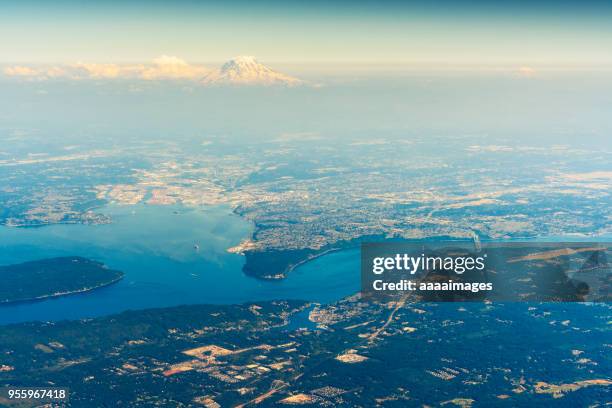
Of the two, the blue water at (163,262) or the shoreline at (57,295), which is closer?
the shoreline at (57,295)

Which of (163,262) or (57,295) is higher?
(163,262)

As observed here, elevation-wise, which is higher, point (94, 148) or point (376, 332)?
point (94, 148)

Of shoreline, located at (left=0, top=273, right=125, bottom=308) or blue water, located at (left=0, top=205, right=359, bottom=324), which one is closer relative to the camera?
shoreline, located at (left=0, top=273, right=125, bottom=308)

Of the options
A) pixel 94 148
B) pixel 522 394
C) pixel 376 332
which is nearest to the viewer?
pixel 522 394

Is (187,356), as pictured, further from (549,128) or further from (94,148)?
(549,128)

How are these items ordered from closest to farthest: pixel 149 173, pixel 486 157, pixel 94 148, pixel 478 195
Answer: pixel 478 195 → pixel 149 173 → pixel 486 157 → pixel 94 148

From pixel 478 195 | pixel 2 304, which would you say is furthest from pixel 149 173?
pixel 2 304

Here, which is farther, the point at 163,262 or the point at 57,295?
the point at 163,262

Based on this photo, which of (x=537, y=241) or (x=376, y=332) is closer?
(x=376, y=332)
